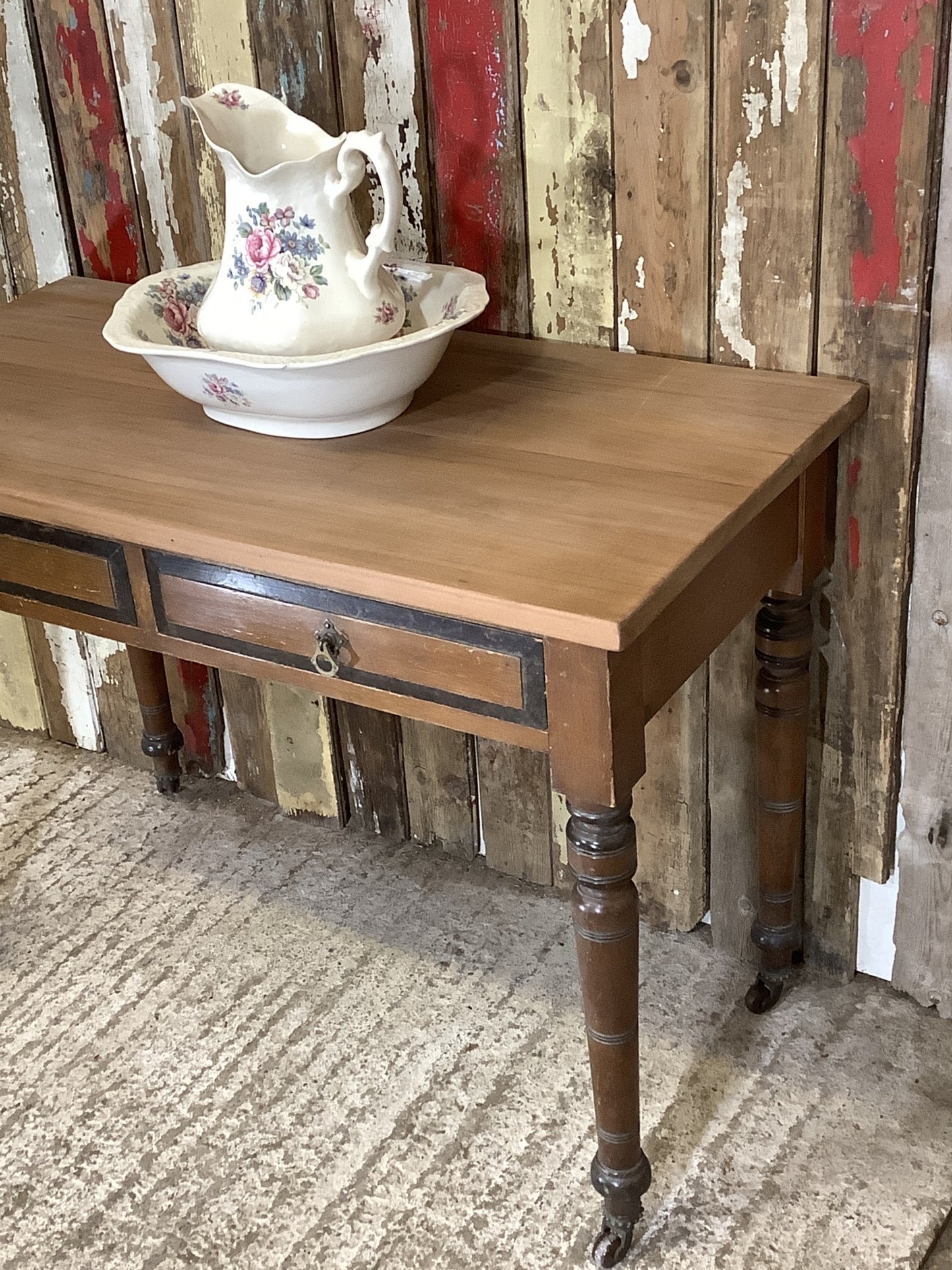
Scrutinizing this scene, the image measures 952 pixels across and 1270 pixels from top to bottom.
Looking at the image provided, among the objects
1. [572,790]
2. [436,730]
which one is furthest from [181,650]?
[436,730]

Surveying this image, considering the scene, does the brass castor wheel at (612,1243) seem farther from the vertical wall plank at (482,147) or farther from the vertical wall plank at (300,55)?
the vertical wall plank at (300,55)

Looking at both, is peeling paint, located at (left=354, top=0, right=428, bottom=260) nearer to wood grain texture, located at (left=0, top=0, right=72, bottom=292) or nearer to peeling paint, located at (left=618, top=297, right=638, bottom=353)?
peeling paint, located at (left=618, top=297, right=638, bottom=353)

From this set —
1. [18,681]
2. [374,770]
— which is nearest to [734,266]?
[374,770]

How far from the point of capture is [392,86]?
1557 mm

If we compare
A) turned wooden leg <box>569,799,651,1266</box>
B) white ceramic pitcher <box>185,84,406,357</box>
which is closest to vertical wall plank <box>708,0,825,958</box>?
white ceramic pitcher <box>185,84,406,357</box>

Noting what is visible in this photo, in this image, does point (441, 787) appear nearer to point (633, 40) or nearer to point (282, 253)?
point (282, 253)

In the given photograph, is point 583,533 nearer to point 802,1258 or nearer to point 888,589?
point 888,589

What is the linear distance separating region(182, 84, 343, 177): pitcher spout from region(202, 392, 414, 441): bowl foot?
0.23 m

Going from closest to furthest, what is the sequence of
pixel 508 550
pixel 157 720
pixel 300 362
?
pixel 508 550 → pixel 300 362 → pixel 157 720

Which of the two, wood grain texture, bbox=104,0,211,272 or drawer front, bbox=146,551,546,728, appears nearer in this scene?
drawer front, bbox=146,551,546,728

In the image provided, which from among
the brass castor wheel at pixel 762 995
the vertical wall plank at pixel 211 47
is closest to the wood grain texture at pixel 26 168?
the vertical wall plank at pixel 211 47

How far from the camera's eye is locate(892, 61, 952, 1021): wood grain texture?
1382 mm

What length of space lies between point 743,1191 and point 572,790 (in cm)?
57

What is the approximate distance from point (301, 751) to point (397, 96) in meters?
0.91
